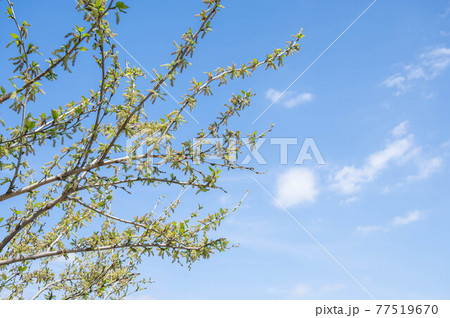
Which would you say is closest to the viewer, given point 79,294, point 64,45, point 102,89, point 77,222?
point 64,45

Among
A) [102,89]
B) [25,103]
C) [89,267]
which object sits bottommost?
[89,267]

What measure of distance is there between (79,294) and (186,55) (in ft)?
14.9

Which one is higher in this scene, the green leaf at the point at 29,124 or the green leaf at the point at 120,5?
the green leaf at the point at 120,5

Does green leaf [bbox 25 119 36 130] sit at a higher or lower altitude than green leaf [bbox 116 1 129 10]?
lower

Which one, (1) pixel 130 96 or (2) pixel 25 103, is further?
(1) pixel 130 96

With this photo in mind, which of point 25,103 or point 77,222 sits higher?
point 25,103

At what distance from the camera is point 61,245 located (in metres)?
6.31

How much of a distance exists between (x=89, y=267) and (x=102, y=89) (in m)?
4.69

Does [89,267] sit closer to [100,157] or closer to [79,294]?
[79,294]

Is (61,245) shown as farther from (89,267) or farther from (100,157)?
(100,157)

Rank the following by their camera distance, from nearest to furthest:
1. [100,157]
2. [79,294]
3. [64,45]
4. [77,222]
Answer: [64,45], [100,157], [77,222], [79,294]

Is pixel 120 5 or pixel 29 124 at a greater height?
pixel 120 5
